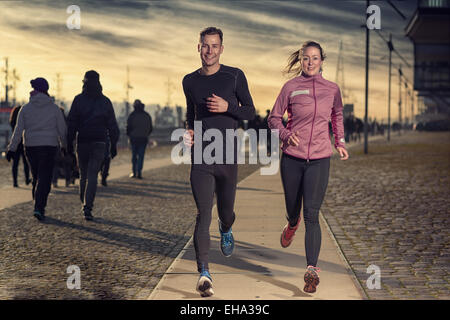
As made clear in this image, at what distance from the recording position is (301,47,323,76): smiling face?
584cm

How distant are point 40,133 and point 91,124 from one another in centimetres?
78

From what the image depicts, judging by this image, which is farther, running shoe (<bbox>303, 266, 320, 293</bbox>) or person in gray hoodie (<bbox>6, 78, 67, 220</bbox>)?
person in gray hoodie (<bbox>6, 78, 67, 220</bbox>)

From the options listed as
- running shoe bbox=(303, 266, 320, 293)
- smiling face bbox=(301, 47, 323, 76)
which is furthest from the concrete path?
smiling face bbox=(301, 47, 323, 76)

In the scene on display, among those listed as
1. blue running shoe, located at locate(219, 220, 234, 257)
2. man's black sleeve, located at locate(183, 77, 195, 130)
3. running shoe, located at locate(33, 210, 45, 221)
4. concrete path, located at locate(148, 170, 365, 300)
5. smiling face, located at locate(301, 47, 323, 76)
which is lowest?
concrete path, located at locate(148, 170, 365, 300)

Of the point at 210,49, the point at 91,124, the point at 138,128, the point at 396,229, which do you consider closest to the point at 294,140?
the point at 210,49

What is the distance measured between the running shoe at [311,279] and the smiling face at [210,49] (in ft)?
5.91

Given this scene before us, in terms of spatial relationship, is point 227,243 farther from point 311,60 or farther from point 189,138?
point 311,60

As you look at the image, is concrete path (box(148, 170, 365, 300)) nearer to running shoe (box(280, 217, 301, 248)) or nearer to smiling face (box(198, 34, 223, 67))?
running shoe (box(280, 217, 301, 248))

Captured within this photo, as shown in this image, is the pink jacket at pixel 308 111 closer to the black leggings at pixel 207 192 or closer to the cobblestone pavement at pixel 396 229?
the black leggings at pixel 207 192

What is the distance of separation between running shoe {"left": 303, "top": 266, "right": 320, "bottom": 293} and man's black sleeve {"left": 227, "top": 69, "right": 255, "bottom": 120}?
131cm

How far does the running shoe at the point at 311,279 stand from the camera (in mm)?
5797

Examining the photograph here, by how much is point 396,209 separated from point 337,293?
647 centimetres
